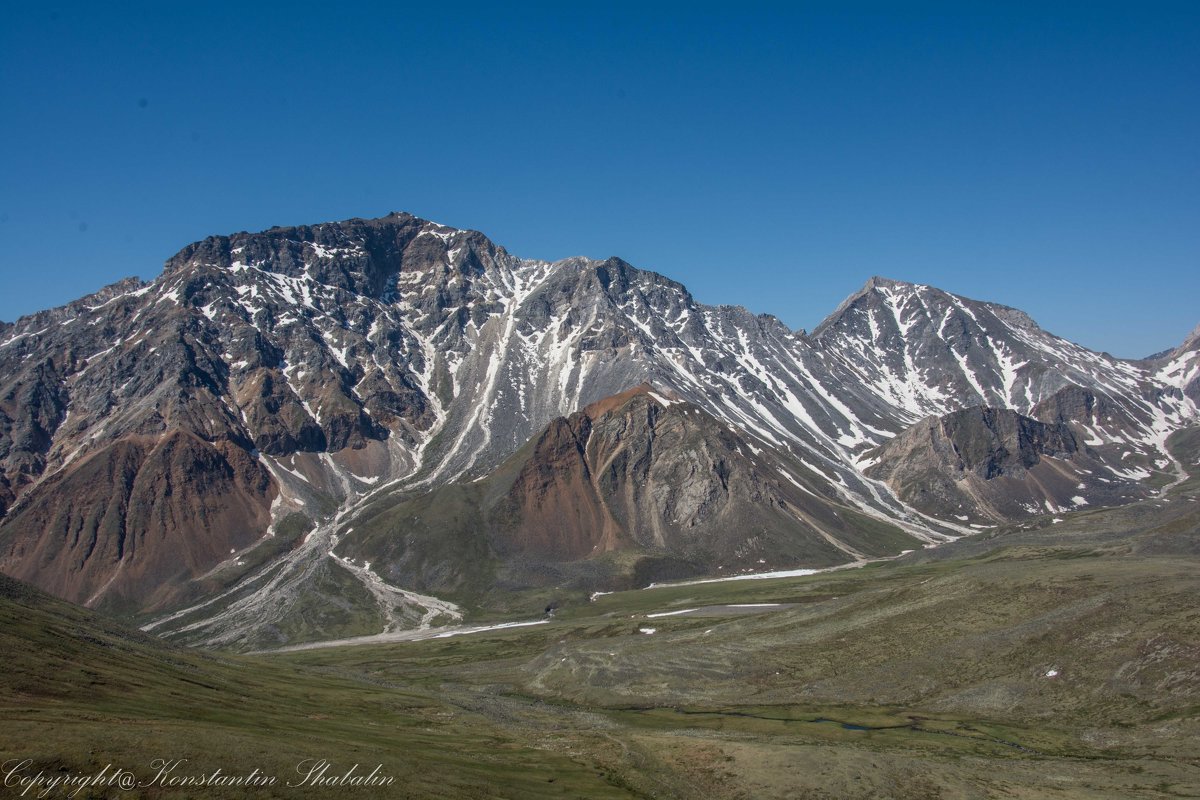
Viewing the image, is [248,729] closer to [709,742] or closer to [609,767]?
[609,767]

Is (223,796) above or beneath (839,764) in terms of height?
above

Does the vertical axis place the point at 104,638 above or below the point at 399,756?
above

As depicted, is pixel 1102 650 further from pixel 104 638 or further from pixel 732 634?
pixel 104 638

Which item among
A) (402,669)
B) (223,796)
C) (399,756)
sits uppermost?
(223,796)

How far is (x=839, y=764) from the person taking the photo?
84.6 meters

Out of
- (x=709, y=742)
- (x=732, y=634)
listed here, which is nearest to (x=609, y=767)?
(x=709, y=742)

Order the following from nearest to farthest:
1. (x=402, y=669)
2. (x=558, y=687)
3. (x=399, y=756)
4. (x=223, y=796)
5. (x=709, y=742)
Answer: (x=223, y=796) < (x=399, y=756) < (x=709, y=742) < (x=558, y=687) < (x=402, y=669)

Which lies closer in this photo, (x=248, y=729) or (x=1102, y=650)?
(x=248, y=729)

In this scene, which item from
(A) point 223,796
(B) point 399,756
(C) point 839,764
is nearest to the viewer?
(A) point 223,796

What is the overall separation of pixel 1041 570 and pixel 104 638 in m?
163

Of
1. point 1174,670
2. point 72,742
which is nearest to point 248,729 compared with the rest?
point 72,742

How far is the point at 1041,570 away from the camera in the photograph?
514ft

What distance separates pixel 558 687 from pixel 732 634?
41204 millimetres

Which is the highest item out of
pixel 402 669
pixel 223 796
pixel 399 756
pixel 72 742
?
pixel 72 742
